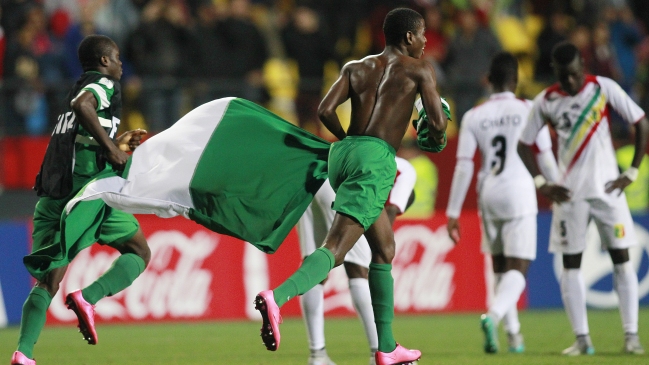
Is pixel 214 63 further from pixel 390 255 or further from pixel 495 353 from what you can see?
pixel 390 255

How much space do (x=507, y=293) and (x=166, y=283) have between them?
17.4 ft

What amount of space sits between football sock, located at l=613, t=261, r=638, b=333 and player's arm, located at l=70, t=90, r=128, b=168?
4140 mm

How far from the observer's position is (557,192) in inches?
337

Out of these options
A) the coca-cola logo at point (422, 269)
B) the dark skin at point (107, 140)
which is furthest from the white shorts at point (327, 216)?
the coca-cola logo at point (422, 269)

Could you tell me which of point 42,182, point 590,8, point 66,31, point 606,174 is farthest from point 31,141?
point 590,8

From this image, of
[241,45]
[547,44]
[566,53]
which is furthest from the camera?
[547,44]

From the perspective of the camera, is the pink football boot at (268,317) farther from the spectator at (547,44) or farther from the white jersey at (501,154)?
the spectator at (547,44)

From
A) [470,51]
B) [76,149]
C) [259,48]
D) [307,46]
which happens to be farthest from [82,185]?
[470,51]

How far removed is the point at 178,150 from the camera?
6.89m

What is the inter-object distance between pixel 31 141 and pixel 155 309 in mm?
2984

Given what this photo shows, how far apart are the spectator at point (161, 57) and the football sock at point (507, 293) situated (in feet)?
22.6

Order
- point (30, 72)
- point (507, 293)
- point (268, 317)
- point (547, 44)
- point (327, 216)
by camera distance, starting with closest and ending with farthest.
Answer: point (268, 317)
point (327, 216)
point (507, 293)
point (30, 72)
point (547, 44)

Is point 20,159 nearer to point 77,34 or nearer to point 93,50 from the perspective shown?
point 77,34

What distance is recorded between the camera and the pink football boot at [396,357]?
21.1 ft
